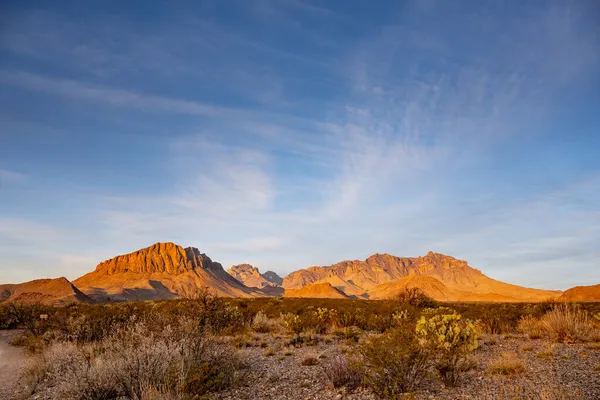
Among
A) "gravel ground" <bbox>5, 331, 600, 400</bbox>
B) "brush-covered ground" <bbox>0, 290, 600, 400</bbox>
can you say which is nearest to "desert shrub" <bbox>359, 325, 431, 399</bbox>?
"brush-covered ground" <bbox>0, 290, 600, 400</bbox>

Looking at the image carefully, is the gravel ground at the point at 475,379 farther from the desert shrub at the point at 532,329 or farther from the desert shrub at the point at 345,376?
the desert shrub at the point at 532,329

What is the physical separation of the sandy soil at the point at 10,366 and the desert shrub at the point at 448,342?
38.5ft

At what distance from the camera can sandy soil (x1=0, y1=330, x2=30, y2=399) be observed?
36.2 ft

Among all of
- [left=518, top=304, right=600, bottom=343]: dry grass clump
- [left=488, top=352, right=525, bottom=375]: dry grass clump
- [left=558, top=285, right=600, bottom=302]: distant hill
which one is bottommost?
[left=488, top=352, right=525, bottom=375]: dry grass clump

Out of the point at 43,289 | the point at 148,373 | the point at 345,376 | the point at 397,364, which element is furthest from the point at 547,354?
the point at 43,289

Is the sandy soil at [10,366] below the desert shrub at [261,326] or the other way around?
below

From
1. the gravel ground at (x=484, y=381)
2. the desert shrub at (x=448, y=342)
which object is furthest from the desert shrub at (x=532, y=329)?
the desert shrub at (x=448, y=342)

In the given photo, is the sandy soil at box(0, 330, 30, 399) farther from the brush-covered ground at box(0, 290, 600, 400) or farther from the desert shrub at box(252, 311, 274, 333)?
the desert shrub at box(252, 311, 274, 333)

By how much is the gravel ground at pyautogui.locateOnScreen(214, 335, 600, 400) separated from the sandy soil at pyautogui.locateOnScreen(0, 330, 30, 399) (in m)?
7.53

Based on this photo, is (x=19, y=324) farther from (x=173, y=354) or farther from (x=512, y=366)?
(x=512, y=366)

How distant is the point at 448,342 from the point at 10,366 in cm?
1699

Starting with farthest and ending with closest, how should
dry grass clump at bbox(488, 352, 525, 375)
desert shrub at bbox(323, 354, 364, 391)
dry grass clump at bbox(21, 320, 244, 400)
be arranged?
dry grass clump at bbox(488, 352, 525, 375) < desert shrub at bbox(323, 354, 364, 391) < dry grass clump at bbox(21, 320, 244, 400)

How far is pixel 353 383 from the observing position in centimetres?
841

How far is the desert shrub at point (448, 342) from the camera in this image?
8.43 m
